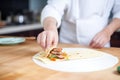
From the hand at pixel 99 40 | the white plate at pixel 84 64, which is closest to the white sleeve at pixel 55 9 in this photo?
the hand at pixel 99 40

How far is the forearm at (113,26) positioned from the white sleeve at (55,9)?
26cm

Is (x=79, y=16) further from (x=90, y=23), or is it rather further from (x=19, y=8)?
(x=19, y=8)

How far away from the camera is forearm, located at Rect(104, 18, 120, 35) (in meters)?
1.20

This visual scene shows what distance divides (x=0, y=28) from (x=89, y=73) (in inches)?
68.5

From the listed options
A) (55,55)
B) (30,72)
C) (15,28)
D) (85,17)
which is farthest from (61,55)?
(15,28)

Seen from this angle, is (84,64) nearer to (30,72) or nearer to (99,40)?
(30,72)

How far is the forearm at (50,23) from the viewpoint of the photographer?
104 cm

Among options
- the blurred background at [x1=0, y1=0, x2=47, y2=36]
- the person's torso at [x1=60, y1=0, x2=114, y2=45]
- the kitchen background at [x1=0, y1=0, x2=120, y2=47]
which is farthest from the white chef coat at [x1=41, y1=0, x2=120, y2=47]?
the blurred background at [x1=0, y1=0, x2=47, y2=36]

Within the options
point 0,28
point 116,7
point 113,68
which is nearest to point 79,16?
point 116,7

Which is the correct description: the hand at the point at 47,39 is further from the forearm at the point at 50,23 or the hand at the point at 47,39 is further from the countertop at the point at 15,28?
the countertop at the point at 15,28

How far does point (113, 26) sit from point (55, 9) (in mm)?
328

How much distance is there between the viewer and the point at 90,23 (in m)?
1.34

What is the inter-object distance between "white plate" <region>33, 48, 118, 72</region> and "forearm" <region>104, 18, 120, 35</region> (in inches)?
12.5

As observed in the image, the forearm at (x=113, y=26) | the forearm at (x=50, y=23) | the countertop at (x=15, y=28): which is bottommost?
the countertop at (x=15, y=28)
